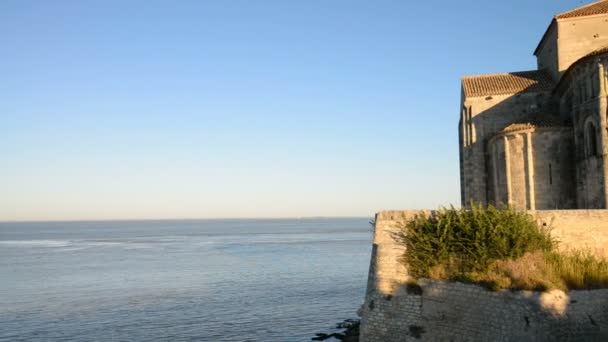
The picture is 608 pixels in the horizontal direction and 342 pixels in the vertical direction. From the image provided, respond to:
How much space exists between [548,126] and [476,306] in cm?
1131

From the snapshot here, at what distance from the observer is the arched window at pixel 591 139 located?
22.4m

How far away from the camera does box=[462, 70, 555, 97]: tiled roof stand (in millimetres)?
28594

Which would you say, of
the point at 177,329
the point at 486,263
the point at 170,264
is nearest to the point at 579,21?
the point at 486,263

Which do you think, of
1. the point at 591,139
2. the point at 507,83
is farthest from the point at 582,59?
the point at 507,83

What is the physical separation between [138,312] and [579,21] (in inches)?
1091

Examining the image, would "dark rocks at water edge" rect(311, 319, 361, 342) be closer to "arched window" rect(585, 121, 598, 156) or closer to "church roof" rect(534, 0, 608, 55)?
"arched window" rect(585, 121, 598, 156)

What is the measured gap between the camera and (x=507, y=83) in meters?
29.5

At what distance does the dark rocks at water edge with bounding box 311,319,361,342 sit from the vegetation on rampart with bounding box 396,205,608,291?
5.87 meters

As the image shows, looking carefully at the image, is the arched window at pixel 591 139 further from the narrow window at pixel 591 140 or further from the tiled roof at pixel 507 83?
the tiled roof at pixel 507 83

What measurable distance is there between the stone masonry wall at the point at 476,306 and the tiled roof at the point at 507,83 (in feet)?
40.2

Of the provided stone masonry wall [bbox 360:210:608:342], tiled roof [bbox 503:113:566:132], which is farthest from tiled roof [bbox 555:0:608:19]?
stone masonry wall [bbox 360:210:608:342]

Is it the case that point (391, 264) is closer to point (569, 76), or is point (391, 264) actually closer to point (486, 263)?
point (486, 263)

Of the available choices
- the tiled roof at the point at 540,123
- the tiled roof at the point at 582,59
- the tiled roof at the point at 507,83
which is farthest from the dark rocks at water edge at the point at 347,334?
the tiled roof at the point at 582,59

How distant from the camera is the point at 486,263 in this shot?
1709cm
